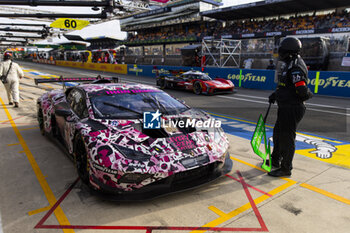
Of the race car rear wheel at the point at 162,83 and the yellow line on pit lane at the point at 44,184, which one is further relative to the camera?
the race car rear wheel at the point at 162,83

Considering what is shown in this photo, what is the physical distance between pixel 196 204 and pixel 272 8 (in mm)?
39420

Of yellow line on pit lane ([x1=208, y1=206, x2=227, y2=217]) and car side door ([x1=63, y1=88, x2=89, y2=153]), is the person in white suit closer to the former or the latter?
car side door ([x1=63, y1=88, x2=89, y2=153])

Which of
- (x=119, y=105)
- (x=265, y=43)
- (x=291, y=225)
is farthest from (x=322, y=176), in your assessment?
(x=265, y=43)

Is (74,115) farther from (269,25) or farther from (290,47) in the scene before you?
(269,25)

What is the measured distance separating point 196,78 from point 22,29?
81.6 feet

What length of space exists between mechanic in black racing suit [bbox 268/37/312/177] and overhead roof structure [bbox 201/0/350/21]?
34206 millimetres

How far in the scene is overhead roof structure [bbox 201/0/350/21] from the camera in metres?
31.8

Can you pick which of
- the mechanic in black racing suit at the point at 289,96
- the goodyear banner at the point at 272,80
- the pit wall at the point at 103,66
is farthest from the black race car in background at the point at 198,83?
the pit wall at the point at 103,66

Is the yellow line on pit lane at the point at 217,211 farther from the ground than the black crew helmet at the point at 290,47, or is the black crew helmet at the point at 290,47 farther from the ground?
the black crew helmet at the point at 290,47

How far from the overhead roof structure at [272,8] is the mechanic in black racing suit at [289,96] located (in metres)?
34.2

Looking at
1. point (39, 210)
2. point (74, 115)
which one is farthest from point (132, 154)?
point (74, 115)

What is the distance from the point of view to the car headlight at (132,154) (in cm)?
276

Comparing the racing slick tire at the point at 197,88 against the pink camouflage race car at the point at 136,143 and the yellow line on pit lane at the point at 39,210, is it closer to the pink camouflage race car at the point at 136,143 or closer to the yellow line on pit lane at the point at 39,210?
the pink camouflage race car at the point at 136,143

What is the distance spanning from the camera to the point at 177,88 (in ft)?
45.3
